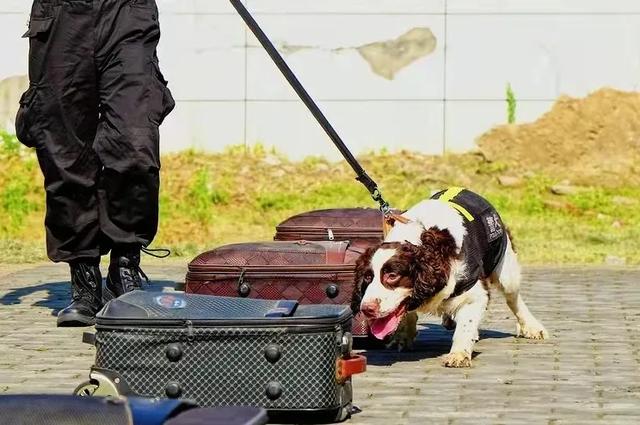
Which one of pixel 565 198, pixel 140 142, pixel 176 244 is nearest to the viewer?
pixel 140 142

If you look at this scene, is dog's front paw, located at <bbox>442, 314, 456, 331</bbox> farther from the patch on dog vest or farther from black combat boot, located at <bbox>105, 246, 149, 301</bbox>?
black combat boot, located at <bbox>105, 246, 149, 301</bbox>

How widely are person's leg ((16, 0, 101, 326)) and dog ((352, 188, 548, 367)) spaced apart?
1.76m

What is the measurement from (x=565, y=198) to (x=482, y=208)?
6.87m

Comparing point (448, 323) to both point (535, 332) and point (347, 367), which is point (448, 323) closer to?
point (535, 332)

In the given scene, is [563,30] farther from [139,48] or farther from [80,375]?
[80,375]

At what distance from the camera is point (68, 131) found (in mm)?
8102

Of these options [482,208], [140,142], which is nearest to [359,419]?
[482,208]

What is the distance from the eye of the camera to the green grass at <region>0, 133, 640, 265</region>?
534 inches

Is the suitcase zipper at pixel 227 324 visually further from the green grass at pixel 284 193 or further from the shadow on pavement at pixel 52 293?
the green grass at pixel 284 193

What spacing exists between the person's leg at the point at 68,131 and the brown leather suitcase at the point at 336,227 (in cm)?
104

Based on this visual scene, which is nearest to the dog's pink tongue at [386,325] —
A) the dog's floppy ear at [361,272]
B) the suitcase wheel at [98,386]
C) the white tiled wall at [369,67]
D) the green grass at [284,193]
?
the dog's floppy ear at [361,272]

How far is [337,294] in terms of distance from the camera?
731 cm

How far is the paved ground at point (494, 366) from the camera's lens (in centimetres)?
585

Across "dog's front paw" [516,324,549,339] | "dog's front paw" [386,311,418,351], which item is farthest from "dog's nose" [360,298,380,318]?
"dog's front paw" [516,324,549,339]
